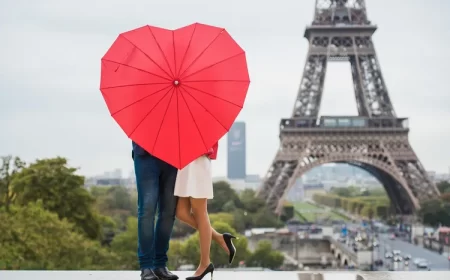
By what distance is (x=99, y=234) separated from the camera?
26.3m

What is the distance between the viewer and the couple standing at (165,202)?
195 inches

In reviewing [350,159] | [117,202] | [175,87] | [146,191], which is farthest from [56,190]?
[117,202]

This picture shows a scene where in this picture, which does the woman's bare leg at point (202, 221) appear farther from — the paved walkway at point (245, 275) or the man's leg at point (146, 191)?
the paved walkway at point (245, 275)

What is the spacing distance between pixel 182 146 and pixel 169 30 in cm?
87

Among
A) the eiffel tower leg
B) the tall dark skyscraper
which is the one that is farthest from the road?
the tall dark skyscraper

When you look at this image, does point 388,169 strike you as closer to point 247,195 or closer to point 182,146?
point 247,195

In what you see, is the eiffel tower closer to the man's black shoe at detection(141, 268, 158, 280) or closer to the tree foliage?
the tree foliage

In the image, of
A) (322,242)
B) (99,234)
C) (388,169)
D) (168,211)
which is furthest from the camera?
(322,242)

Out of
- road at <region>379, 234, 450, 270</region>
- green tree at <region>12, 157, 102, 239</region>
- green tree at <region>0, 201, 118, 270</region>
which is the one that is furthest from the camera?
road at <region>379, 234, 450, 270</region>

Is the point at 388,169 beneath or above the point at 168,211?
Result: above

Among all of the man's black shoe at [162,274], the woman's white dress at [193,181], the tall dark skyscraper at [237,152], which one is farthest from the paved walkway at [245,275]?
the tall dark skyscraper at [237,152]

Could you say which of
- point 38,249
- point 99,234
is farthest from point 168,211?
point 99,234

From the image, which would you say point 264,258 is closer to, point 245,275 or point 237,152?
point 245,275

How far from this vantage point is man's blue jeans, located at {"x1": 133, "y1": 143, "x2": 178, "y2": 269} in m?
4.95
